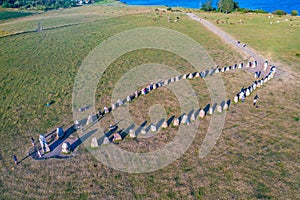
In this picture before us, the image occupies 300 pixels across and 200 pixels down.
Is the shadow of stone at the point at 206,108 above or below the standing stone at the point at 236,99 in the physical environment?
below

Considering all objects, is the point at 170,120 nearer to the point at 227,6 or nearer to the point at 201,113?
the point at 201,113

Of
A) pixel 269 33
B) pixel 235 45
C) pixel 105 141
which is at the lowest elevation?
pixel 105 141

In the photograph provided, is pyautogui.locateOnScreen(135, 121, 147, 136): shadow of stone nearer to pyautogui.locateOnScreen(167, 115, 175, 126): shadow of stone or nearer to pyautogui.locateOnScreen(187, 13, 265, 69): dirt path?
pyautogui.locateOnScreen(167, 115, 175, 126): shadow of stone

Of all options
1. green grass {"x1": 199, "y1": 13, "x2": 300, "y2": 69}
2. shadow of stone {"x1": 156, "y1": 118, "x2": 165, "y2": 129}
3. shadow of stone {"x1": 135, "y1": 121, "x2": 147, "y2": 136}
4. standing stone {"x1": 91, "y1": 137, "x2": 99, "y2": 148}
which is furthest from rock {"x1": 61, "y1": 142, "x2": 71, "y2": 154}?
green grass {"x1": 199, "y1": 13, "x2": 300, "y2": 69}

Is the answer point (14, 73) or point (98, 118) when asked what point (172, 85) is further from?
point (14, 73)

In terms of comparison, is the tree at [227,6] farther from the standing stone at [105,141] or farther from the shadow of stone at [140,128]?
the standing stone at [105,141]

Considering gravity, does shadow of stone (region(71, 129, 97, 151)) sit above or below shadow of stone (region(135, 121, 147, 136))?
below

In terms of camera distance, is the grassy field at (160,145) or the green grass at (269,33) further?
the green grass at (269,33)

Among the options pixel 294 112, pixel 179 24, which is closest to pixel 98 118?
pixel 294 112

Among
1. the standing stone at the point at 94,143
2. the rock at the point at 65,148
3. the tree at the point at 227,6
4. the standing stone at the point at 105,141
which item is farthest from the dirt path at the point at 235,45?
the rock at the point at 65,148

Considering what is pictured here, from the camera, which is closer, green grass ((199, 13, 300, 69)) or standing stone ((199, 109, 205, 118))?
standing stone ((199, 109, 205, 118))

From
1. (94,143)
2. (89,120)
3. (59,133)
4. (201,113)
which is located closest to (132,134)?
(94,143)
